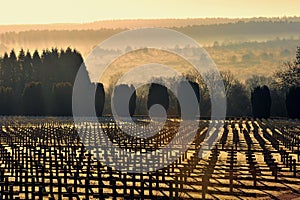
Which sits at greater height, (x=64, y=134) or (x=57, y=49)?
(x=57, y=49)

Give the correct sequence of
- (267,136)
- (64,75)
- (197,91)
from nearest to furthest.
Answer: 1. (267,136)
2. (197,91)
3. (64,75)

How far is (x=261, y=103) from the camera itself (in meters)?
96.9

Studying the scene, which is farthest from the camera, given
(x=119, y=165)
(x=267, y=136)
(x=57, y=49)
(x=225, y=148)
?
(x=57, y=49)

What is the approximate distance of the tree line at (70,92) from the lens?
100812mm

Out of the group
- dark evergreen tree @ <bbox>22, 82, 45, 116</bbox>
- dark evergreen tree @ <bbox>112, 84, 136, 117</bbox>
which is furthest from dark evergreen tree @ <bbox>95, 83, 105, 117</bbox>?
dark evergreen tree @ <bbox>22, 82, 45, 116</bbox>

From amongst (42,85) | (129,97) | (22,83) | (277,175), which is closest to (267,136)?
(277,175)

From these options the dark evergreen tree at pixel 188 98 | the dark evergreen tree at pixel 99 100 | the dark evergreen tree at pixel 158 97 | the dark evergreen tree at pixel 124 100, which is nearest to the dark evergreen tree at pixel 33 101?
the dark evergreen tree at pixel 99 100

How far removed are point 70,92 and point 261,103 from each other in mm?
37668

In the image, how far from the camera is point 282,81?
11569 centimetres

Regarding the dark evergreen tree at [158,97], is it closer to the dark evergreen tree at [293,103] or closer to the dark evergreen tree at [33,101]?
the dark evergreen tree at [33,101]

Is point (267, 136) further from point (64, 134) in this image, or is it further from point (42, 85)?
point (42, 85)

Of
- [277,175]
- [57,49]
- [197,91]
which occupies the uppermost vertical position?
[57,49]

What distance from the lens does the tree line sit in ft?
331

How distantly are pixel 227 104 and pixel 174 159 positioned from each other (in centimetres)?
8960
